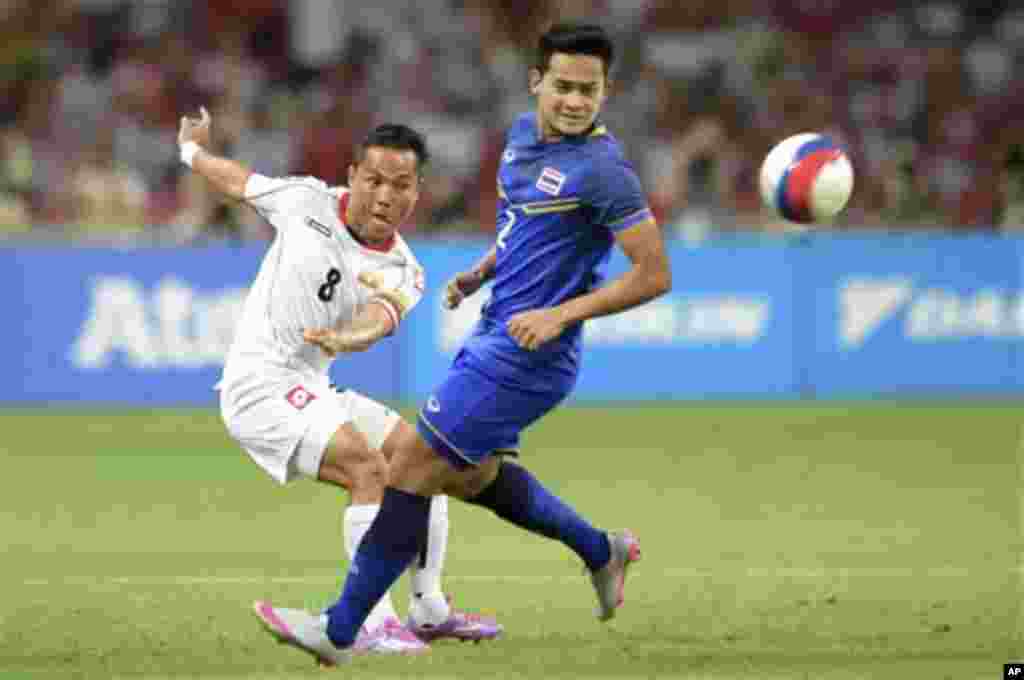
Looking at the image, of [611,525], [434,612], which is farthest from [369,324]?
[611,525]

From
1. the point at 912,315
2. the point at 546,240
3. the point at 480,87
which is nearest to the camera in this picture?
the point at 546,240

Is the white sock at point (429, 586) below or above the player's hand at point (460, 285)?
below

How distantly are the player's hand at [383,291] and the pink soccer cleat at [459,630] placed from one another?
1187mm

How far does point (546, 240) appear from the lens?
7254mm

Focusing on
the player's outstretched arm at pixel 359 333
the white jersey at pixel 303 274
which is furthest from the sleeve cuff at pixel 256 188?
the player's outstretched arm at pixel 359 333

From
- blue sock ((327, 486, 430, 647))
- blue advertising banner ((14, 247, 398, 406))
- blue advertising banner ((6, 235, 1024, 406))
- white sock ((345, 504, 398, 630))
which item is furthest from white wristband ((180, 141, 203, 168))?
blue advertising banner ((14, 247, 398, 406))

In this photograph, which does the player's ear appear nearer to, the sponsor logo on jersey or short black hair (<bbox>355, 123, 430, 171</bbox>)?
short black hair (<bbox>355, 123, 430, 171</bbox>)

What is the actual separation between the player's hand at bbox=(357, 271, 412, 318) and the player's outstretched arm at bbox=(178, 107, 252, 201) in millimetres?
600

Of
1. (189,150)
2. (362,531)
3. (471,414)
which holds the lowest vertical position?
(362,531)

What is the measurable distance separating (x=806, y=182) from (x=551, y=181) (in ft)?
4.13

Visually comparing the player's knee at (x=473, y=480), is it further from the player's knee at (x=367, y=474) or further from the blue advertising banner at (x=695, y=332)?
the blue advertising banner at (x=695, y=332)

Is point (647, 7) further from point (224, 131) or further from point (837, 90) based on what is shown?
point (224, 131)

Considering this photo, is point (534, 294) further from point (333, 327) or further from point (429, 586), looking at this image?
point (429, 586)

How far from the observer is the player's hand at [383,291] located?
7.75 metres
